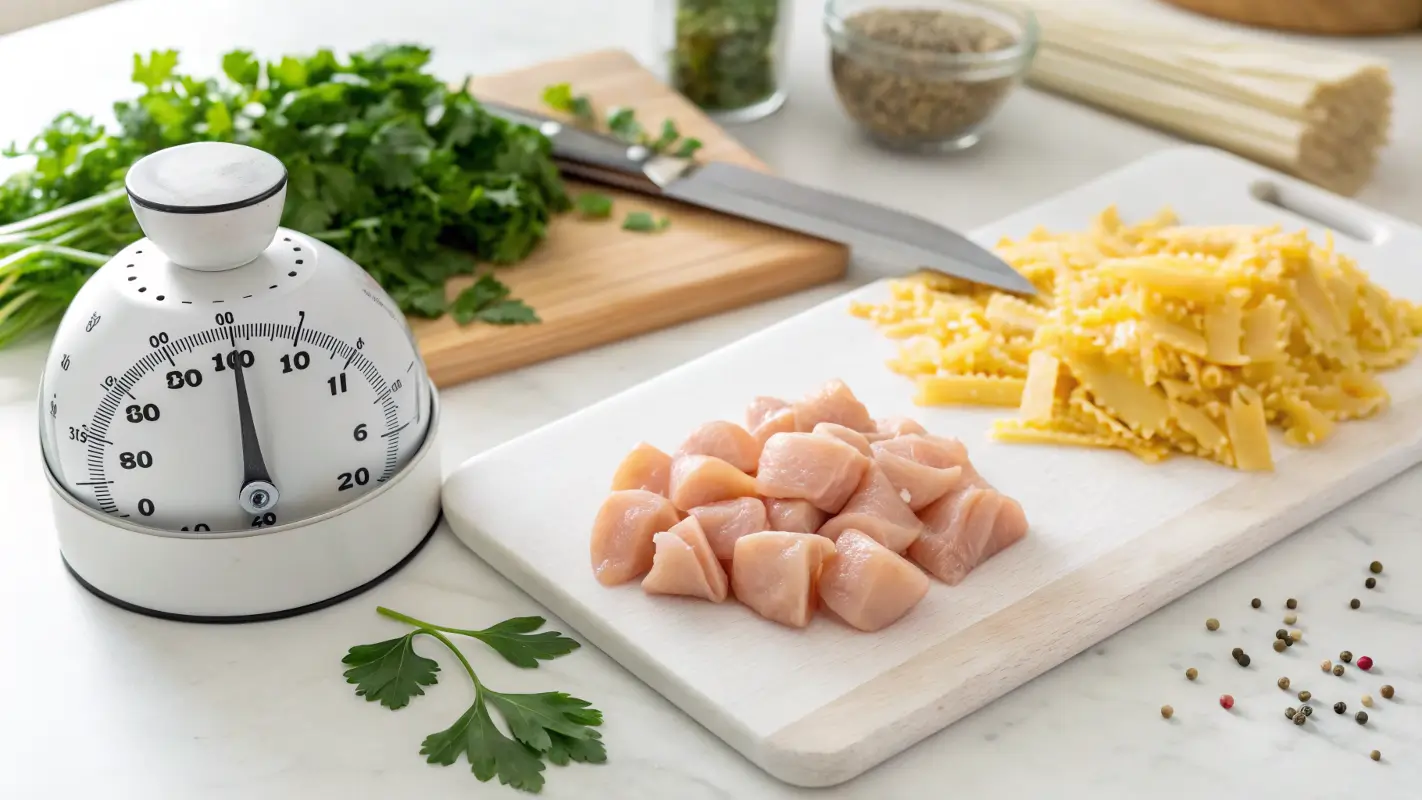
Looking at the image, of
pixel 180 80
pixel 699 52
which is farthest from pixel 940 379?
pixel 180 80

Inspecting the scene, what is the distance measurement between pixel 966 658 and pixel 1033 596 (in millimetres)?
145

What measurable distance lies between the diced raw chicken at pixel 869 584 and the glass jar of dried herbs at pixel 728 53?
145 centimetres

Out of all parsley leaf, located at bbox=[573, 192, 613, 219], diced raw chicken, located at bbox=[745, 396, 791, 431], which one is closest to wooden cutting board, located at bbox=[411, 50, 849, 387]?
parsley leaf, located at bbox=[573, 192, 613, 219]

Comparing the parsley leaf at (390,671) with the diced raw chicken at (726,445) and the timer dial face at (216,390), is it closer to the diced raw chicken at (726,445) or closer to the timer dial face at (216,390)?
the timer dial face at (216,390)

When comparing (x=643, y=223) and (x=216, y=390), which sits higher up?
(x=216, y=390)

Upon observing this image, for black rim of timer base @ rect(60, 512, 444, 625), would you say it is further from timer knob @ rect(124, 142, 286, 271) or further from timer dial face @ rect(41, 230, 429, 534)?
timer knob @ rect(124, 142, 286, 271)

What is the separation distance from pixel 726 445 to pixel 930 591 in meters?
0.29

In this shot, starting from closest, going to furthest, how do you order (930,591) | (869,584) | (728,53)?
1. (869,584)
2. (930,591)
3. (728,53)

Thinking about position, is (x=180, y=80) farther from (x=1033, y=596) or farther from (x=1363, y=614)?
(x=1363, y=614)

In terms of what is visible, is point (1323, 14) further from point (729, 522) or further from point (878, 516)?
point (729, 522)

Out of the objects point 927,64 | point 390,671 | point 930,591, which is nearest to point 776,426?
point 930,591

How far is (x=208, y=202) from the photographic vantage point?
4.73 feet

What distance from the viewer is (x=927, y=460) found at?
174cm

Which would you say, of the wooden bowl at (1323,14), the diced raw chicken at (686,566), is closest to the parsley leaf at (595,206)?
the diced raw chicken at (686,566)
